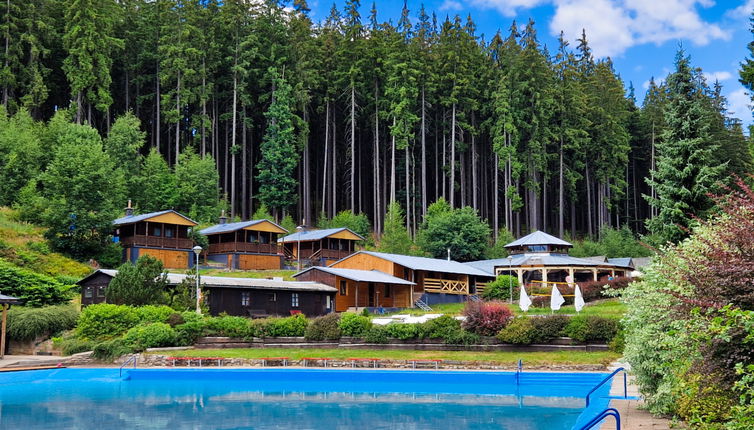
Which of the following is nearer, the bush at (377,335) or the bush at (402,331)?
the bush at (402,331)

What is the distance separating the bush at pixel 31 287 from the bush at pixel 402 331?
17.3 meters

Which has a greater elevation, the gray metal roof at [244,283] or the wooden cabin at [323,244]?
the wooden cabin at [323,244]

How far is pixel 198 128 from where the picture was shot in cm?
6662

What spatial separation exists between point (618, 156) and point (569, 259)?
26.8 meters

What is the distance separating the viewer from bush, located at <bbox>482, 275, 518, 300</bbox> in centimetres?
4484

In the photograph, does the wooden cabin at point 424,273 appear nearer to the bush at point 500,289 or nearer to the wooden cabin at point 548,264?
the wooden cabin at point 548,264

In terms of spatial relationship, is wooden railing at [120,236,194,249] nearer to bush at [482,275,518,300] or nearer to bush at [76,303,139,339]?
bush at [76,303,139,339]

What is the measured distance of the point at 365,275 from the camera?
42.7m

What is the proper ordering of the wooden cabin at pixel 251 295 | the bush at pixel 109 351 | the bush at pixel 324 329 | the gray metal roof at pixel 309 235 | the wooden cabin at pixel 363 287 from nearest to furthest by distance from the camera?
the bush at pixel 109 351
the bush at pixel 324 329
the wooden cabin at pixel 251 295
the wooden cabin at pixel 363 287
the gray metal roof at pixel 309 235

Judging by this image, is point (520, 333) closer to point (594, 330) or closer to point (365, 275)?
point (594, 330)

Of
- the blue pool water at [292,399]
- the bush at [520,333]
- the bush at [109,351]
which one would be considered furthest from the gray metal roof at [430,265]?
the blue pool water at [292,399]

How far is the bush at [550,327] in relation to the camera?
25062mm

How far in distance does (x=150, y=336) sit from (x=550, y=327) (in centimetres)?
1586

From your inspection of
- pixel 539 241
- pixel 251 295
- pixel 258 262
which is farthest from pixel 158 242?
pixel 539 241
